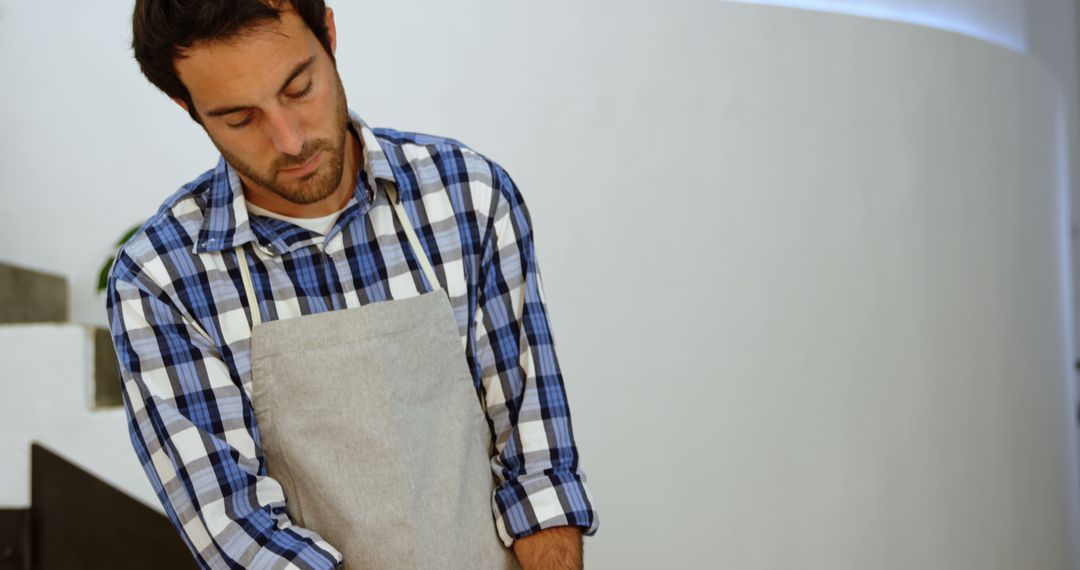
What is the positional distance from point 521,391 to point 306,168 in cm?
37

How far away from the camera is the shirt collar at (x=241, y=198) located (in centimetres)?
118

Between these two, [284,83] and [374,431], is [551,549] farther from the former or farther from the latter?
[284,83]

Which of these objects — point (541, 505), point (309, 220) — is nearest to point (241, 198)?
point (309, 220)

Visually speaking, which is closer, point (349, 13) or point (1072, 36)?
point (349, 13)

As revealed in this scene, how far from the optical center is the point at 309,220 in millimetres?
1231

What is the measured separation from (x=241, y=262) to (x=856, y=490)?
215cm

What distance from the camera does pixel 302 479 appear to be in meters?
1.19

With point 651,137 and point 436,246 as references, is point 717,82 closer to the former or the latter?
point 651,137

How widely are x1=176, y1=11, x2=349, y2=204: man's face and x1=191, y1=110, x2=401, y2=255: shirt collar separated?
4 centimetres

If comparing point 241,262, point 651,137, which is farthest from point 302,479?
point 651,137

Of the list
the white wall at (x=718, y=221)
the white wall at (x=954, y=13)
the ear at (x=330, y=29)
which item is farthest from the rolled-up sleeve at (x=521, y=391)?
the white wall at (x=954, y=13)

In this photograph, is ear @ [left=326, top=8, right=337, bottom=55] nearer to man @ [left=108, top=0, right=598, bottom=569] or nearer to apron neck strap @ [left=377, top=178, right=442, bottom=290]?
man @ [left=108, top=0, right=598, bottom=569]

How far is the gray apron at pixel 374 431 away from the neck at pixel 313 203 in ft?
0.28

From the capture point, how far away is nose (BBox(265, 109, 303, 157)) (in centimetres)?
114
